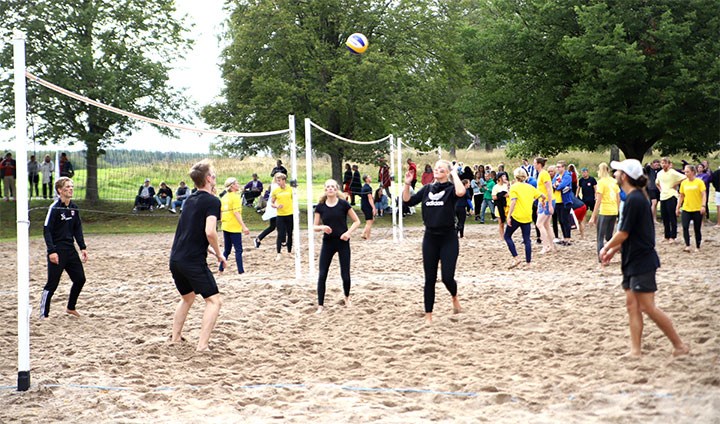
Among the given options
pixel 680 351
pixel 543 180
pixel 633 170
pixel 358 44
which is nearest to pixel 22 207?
pixel 633 170

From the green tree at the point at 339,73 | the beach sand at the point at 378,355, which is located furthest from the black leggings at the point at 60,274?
the green tree at the point at 339,73

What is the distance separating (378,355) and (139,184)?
744 centimetres

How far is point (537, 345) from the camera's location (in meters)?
6.57

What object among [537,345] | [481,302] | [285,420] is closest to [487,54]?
[481,302]

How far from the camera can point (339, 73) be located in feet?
86.0

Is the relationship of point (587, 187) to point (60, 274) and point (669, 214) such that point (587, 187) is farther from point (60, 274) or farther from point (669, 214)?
point (60, 274)

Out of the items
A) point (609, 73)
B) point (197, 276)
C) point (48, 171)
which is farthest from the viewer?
point (609, 73)

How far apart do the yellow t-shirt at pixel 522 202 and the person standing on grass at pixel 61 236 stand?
19.8ft

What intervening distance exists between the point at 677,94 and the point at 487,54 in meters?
6.59

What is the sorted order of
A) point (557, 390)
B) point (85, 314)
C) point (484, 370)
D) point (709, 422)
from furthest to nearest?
1. point (85, 314)
2. point (484, 370)
3. point (557, 390)
4. point (709, 422)

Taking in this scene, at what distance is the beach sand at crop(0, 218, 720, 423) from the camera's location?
495 cm

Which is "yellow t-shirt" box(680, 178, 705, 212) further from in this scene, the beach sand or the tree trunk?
the tree trunk

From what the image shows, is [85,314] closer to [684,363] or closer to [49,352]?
[49,352]

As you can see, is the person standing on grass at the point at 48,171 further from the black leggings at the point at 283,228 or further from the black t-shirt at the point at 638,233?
the black t-shirt at the point at 638,233
